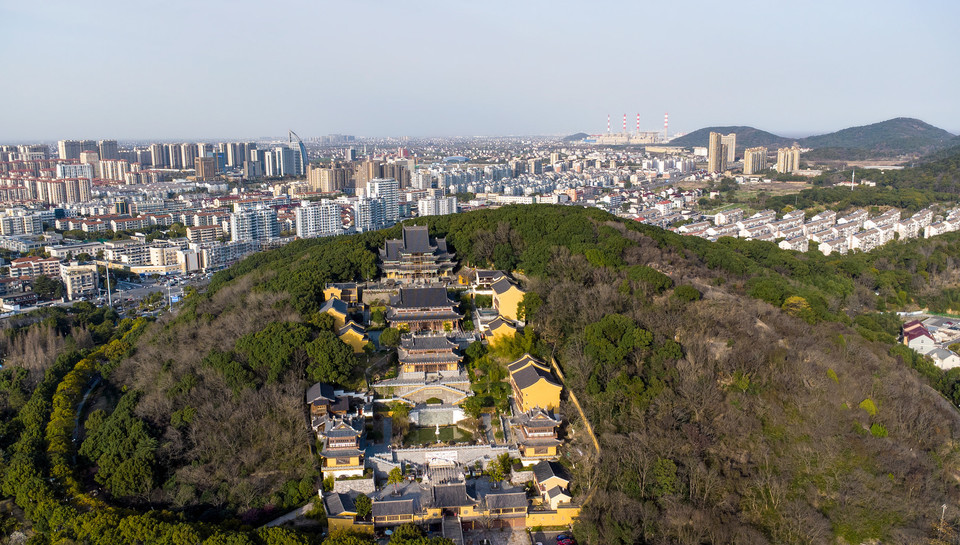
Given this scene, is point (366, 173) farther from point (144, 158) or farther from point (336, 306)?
point (336, 306)

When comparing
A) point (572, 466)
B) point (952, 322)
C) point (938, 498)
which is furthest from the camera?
point (952, 322)

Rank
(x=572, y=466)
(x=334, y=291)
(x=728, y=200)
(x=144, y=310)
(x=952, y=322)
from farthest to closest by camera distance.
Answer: (x=728, y=200) < (x=144, y=310) < (x=952, y=322) < (x=334, y=291) < (x=572, y=466)

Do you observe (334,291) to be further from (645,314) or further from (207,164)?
(207,164)

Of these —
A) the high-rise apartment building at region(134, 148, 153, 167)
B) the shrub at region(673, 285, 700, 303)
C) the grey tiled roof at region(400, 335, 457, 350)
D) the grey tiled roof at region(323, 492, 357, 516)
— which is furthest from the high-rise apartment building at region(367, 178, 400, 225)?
the high-rise apartment building at region(134, 148, 153, 167)

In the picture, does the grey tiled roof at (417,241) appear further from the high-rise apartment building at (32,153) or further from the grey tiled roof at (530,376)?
the high-rise apartment building at (32,153)

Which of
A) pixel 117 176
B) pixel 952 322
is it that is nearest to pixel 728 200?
pixel 952 322

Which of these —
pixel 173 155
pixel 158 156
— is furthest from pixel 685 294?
pixel 158 156
